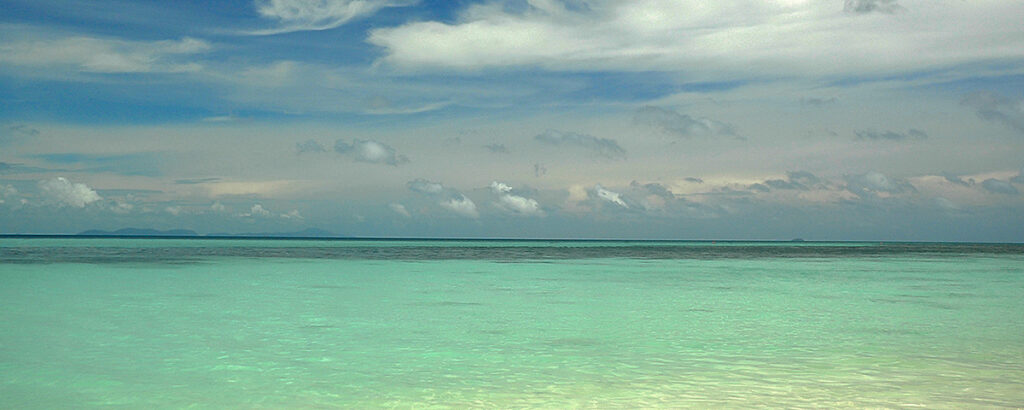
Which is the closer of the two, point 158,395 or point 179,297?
point 158,395

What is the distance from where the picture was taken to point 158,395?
8.31 metres

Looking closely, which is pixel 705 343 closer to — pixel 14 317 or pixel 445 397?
pixel 445 397

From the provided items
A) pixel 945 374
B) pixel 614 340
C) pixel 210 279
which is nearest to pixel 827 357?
pixel 945 374

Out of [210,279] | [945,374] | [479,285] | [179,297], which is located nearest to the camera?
[945,374]

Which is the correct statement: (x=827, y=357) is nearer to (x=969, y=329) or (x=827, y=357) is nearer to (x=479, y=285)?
(x=969, y=329)

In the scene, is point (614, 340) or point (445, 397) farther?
point (614, 340)

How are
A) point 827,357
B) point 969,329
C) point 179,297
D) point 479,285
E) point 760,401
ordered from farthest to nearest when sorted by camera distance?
point 479,285 → point 179,297 → point 969,329 → point 827,357 → point 760,401

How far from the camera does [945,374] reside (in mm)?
9594

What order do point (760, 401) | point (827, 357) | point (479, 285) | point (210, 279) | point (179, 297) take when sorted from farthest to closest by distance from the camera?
point (210, 279) < point (479, 285) < point (179, 297) < point (827, 357) < point (760, 401)

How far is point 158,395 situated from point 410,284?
17594mm

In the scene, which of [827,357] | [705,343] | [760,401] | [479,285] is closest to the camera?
[760,401]

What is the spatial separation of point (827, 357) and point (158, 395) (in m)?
8.64

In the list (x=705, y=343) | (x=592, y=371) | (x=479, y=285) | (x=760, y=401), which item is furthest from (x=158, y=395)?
→ (x=479, y=285)

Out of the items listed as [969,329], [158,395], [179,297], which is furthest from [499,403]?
[179,297]
